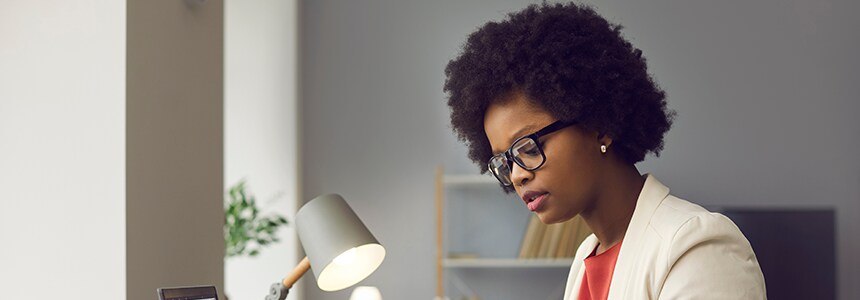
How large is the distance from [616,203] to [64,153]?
0.92 metres

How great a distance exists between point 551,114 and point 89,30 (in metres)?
0.82

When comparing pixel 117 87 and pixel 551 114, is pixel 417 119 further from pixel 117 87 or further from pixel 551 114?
pixel 551 114

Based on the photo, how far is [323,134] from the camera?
4.97 m

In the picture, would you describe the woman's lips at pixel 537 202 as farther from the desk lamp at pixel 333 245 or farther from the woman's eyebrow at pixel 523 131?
the desk lamp at pixel 333 245

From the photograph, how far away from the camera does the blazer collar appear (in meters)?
1.36

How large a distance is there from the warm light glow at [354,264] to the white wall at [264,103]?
2846 mm

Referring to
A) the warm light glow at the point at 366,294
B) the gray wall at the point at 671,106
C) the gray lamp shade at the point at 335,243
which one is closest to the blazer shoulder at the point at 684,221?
the gray lamp shade at the point at 335,243

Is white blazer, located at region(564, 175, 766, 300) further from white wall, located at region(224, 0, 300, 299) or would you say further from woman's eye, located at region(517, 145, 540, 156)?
white wall, located at region(224, 0, 300, 299)

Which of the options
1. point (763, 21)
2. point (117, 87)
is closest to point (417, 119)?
point (763, 21)

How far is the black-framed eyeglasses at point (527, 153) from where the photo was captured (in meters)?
1.39

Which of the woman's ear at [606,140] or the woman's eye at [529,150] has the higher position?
the woman's ear at [606,140]

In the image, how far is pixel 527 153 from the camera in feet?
4.60

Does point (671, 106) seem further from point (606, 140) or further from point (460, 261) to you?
point (606, 140)

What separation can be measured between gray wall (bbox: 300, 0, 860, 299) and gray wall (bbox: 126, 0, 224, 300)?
253 cm
